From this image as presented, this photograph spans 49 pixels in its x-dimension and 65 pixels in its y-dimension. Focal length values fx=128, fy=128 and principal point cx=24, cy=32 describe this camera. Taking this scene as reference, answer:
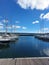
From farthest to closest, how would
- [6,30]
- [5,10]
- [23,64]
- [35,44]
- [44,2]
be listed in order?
[35,44] < [6,30] < [5,10] < [44,2] < [23,64]

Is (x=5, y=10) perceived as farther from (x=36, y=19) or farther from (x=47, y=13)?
(x=47, y=13)

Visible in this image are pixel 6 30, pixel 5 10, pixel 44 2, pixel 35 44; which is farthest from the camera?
pixel 35 44

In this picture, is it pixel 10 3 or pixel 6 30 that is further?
pixel 6 30

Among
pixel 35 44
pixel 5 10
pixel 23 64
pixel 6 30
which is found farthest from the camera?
pixel 35 44

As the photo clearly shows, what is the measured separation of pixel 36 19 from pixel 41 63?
85cm

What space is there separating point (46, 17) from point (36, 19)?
0.53 ft

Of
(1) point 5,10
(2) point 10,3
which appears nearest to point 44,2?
(2) point 10,3

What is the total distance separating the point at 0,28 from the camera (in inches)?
83.7

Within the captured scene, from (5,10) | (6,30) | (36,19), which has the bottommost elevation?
(6,30)

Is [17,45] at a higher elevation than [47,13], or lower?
lower

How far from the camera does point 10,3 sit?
188 cm

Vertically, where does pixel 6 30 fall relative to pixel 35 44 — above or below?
above

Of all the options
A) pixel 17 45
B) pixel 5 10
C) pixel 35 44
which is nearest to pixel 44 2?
pixel 5 10

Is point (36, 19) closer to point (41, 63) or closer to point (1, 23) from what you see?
point (1, 23)
